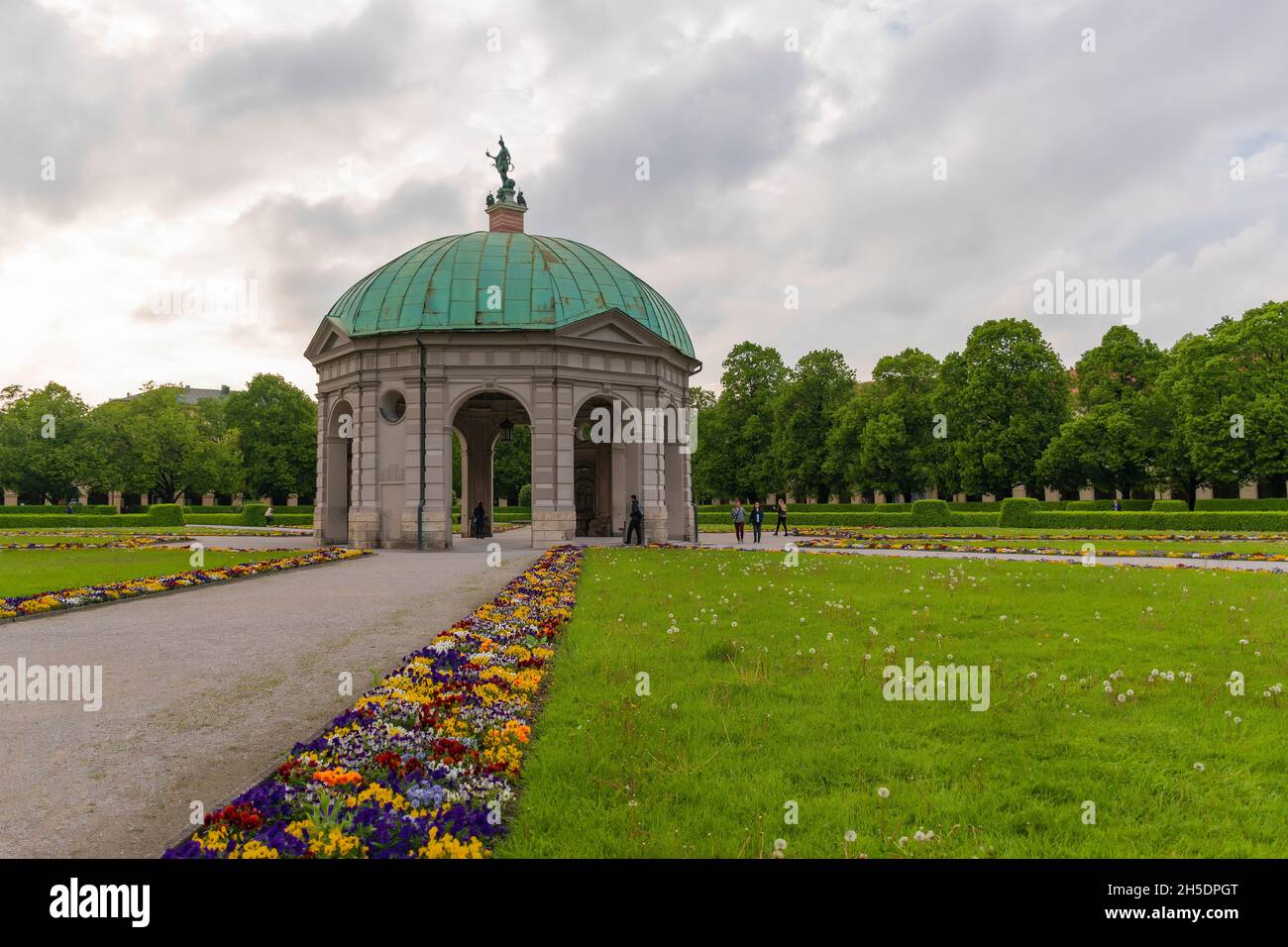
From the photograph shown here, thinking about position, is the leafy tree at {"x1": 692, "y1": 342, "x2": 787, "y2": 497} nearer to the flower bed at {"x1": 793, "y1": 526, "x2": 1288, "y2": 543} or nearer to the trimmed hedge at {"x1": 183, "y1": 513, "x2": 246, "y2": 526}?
the flower bed at {"x1": 793, "y1": 526, "x2": 1288, "y2": 543}

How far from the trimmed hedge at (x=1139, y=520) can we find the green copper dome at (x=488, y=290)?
22326 millimetres

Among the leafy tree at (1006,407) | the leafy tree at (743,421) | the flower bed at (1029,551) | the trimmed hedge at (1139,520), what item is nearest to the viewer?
the flower bed at (1029,551)

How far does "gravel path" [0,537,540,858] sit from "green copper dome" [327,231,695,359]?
1807 centimetres

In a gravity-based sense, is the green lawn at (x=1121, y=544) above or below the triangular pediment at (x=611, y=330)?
below

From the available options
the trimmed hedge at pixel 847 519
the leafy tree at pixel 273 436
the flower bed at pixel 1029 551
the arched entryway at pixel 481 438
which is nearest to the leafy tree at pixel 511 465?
the leafy tree at pixel 273 436

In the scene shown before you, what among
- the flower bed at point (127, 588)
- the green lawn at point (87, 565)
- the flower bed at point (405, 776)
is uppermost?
the flower bed at point (405, 776)

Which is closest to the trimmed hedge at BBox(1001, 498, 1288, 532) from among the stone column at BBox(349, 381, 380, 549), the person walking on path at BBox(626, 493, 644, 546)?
the person walking on path at BBox(626, 493, 644, 546)

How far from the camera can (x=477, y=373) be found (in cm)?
3253

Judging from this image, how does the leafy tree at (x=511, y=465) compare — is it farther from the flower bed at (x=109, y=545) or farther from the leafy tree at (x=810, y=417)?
the flower bed at (x=109, y=545)

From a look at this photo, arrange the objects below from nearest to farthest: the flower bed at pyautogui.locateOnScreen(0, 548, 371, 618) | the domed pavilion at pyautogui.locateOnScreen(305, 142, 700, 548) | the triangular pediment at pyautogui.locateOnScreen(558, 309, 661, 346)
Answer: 1. the flower bed at pyautogui.locateOnScreen(0, 548, 371, 618)
2. the domed pavilion at pyautogui.locateOnScreen(305, 142, 700, 548)
3. the triangular pediment at pyautogui.locateOnScreen(558, 309, 661, 346)

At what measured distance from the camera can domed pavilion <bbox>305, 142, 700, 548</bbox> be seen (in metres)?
32.2

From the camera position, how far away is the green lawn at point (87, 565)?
18.2m

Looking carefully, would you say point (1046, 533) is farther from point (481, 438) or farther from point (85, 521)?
point (85, 521)
